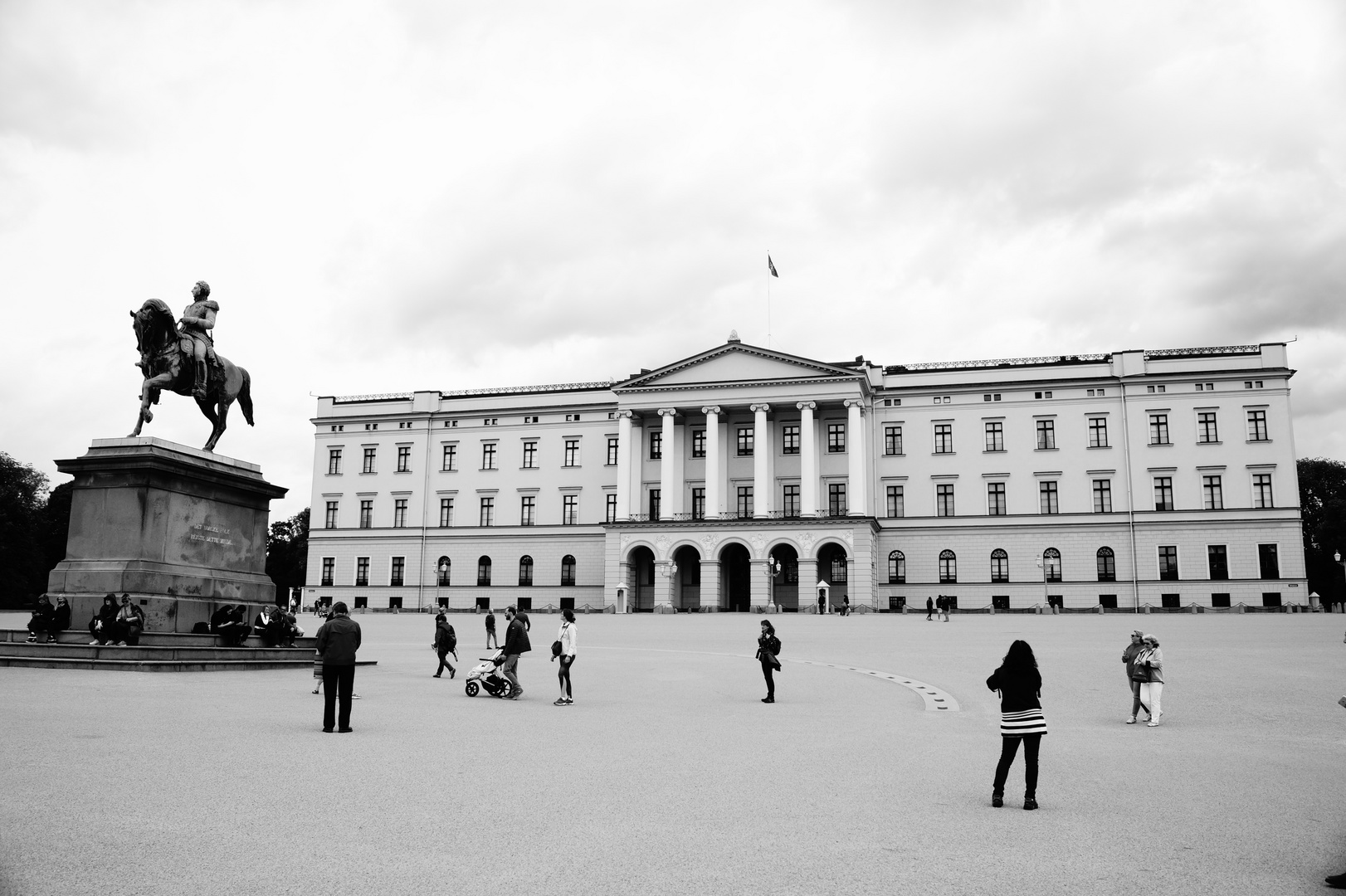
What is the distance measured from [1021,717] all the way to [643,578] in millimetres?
61829

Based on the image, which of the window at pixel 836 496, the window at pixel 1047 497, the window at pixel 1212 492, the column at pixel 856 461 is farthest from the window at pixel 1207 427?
the window at pixel 836 496

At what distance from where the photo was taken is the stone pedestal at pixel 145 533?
18406mm

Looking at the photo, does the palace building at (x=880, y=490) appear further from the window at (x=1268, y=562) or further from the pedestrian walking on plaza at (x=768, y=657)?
the pedestrian walking on plaza at (x=768, y=657)

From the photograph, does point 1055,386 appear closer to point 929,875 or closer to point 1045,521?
point 1045,521

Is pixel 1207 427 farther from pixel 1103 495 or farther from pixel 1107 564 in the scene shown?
pixel 1107 564

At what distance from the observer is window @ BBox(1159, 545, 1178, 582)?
6366 cm

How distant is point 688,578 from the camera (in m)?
70.8

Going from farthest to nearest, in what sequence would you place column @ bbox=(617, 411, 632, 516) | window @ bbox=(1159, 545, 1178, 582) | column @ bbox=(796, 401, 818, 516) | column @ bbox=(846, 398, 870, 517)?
1. column @ bbox=(617, 411, 632, 516)
2. column @ bbox=(796, 401, 818, 516)
3. column @ bbox=(846, 398, 870, 517)
4. window @ bbox=(1159, 545, 1178, 582)

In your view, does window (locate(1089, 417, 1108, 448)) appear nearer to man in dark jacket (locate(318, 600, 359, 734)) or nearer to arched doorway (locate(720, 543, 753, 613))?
arched doorway (locate(720, 543, 753, 613))

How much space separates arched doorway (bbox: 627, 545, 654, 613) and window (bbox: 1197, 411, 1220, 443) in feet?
119

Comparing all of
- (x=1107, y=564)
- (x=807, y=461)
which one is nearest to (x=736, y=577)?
(x=807, y=461)

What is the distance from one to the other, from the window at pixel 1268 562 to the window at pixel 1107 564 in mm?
8147

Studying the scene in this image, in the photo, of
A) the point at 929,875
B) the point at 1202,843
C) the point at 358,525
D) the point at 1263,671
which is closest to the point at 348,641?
the point at 929,875

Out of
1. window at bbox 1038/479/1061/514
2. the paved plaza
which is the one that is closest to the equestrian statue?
the paved plaza
